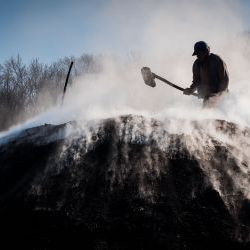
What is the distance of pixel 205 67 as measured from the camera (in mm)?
10367

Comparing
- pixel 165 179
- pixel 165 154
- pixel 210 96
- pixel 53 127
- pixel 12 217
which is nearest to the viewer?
pixel 12 217

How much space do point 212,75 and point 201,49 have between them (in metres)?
0.71

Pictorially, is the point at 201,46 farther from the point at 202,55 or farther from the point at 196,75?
the point at 196,75

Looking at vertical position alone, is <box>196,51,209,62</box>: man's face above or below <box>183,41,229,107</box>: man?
above

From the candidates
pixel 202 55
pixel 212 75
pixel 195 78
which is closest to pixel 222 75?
pixel 212 75

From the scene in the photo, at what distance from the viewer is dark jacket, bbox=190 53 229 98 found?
33.5 feet

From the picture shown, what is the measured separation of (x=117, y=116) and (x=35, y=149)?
1987 millimetres

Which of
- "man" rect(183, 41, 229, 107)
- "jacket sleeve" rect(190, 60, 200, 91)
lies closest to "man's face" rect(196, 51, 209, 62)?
"man" rect(183, 41, 229, 107)

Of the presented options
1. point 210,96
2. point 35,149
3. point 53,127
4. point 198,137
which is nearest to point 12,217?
point 35,149

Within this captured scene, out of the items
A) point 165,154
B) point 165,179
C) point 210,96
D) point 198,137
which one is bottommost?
point 165,179

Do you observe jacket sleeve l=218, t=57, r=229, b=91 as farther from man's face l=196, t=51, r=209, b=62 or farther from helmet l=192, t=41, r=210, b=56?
helmet l=192, t=41, r=210, b=56

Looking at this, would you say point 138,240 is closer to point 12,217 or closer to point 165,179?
point 165,179

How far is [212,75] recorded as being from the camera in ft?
33.8

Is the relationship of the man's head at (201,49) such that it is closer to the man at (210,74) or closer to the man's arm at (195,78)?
the man at (210,74)
